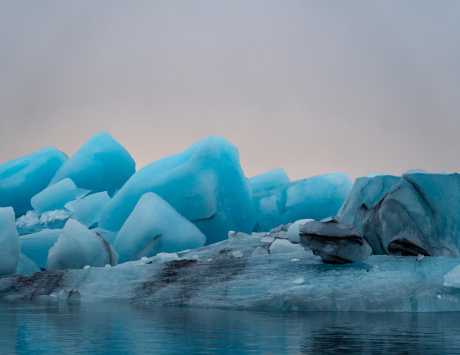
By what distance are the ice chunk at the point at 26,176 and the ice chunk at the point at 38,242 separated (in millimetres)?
4587

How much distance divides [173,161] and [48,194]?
3.23 meters

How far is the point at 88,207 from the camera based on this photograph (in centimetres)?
1747

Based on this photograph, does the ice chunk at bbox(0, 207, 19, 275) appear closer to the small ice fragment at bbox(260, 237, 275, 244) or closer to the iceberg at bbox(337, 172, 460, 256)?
the small ice fragment at bbox(260, 237, 275, 244)

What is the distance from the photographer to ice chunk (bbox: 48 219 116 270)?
1215 cm

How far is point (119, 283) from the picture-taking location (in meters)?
10.3

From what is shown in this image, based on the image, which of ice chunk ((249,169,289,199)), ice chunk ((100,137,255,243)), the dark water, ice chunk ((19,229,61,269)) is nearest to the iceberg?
the dark water

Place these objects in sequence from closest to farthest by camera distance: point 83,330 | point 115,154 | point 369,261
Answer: point 83,330, point 369,261, point 115,154

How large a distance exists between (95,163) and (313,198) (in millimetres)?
5418

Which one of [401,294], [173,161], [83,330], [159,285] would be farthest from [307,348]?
[173,161]

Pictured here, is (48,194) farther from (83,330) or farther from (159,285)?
(83,330)

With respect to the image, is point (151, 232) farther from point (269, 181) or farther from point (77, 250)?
point (269, 181)

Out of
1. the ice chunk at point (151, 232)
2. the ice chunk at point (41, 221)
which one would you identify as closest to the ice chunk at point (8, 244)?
the ice chunk at point (151, 232)

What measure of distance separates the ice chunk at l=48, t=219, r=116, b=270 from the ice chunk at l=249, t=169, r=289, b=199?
7.78 meters

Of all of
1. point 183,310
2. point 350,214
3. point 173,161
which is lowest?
point 183,310
